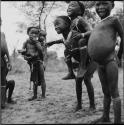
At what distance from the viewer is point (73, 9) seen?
5.20m

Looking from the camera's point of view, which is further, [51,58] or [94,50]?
[51,58]

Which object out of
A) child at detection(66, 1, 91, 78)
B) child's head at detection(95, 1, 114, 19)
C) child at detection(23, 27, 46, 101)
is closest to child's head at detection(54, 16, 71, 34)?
child at detection(66, 1, 91, 78)

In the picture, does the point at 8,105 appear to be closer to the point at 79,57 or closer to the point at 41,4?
the point at 79,57

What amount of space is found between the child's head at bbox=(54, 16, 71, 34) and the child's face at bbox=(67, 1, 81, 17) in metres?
0.16

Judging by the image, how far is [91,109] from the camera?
5.07 meters

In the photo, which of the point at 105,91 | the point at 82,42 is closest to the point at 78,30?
the point at 82,42

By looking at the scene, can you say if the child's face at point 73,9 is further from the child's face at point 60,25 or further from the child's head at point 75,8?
the child's face at point 60,25

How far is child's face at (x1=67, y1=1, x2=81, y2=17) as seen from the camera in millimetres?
5176

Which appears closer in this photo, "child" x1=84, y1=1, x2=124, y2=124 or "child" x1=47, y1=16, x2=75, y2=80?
"child" x1=84, y1=1, x2=124, y2=124

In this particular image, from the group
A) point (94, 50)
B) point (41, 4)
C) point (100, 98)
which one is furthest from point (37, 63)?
point (41, 4)

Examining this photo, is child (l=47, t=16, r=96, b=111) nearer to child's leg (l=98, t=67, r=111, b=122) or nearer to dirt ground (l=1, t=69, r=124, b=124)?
dirt ground (l=1, t=69, r=124, b=124)

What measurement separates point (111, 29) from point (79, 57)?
4.08 ft

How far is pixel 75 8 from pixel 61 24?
0.36 metres

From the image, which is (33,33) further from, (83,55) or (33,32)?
(83,55)
